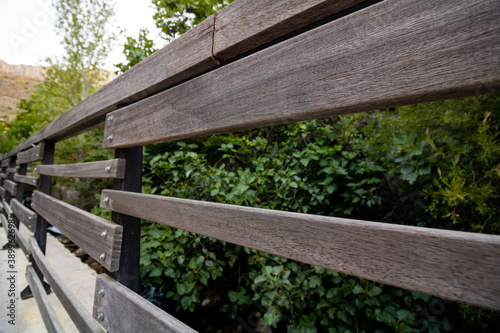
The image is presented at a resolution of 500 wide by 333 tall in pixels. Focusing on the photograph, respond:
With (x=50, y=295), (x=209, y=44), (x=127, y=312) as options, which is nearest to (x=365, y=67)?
(x=209, y=44)

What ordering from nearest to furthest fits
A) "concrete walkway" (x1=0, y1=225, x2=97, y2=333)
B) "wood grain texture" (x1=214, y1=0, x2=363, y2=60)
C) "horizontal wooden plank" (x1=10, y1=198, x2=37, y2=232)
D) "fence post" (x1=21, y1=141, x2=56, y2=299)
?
1. "wood grain texture" (x1=214, y1=0, x2=363, y2=60)
2. "concrete walkway" (x1=0, y1=225, x2=97, y2=333)
3. "fence post" (x1=21, y1=141, x2=56, y2=299)
4. "horizontal wooden plank" (x1=10, y1=198, x2=37, y2=232)

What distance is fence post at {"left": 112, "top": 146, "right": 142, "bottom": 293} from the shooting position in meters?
1.09

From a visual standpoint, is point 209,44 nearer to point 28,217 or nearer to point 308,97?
point 308,97

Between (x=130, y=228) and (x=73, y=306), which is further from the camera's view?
(x=73, y=306)

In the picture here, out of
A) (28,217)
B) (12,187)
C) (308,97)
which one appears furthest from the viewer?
(12,187)

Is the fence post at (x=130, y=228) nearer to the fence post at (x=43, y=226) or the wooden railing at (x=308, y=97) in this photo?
the wooden railing at (x=308, y=97)

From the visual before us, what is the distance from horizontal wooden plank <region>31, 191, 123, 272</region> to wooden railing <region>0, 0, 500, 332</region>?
0.4 inches

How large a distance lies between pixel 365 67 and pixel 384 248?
1.02 feet

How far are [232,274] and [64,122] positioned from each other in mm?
2311

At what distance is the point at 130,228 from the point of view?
3.71 feet

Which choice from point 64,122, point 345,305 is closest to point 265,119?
point 64,122

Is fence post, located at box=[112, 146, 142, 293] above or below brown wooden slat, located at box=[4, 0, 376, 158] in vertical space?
below

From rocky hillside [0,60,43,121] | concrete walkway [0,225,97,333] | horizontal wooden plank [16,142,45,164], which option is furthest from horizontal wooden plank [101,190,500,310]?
rocky hillside [0,60,43,121]

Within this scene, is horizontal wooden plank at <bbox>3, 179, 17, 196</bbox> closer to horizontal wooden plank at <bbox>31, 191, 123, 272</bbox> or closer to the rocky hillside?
→ horizontal wooden plank at <bbox>31, 191, 123, 272</bbox>
